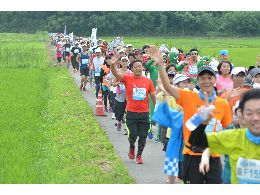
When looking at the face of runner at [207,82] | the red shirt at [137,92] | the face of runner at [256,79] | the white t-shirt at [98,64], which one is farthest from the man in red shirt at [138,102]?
the white t-shirt at [98,64]

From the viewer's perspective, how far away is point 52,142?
1040 centimetres

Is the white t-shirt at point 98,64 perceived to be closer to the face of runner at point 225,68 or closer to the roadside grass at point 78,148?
the roadside grass at point 78,148

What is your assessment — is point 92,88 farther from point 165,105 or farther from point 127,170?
point 165,105

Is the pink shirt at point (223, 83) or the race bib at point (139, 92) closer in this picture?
the pink shirt at point (223, 83)

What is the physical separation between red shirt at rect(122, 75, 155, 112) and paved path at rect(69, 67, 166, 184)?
82 centimetres

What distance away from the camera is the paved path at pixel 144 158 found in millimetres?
7875

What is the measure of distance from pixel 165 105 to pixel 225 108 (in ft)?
2.65

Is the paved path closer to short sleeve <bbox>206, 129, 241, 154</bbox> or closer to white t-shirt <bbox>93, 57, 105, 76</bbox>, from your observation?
white t-shirt <bbox>93, 57, 105, 76</bbox>

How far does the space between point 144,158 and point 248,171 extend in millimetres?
5116

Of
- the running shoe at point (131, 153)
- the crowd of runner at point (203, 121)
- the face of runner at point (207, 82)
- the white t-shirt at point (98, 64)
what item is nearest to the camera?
the crowd of runner at point (203, 121)

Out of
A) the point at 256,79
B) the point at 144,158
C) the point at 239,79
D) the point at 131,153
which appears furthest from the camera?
the point at 144,158

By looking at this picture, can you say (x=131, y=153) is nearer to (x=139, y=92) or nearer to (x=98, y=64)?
(x=139, y=92)

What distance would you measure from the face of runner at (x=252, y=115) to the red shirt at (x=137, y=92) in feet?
15.6

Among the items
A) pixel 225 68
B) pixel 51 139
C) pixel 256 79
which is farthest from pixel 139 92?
pixel 51 139
